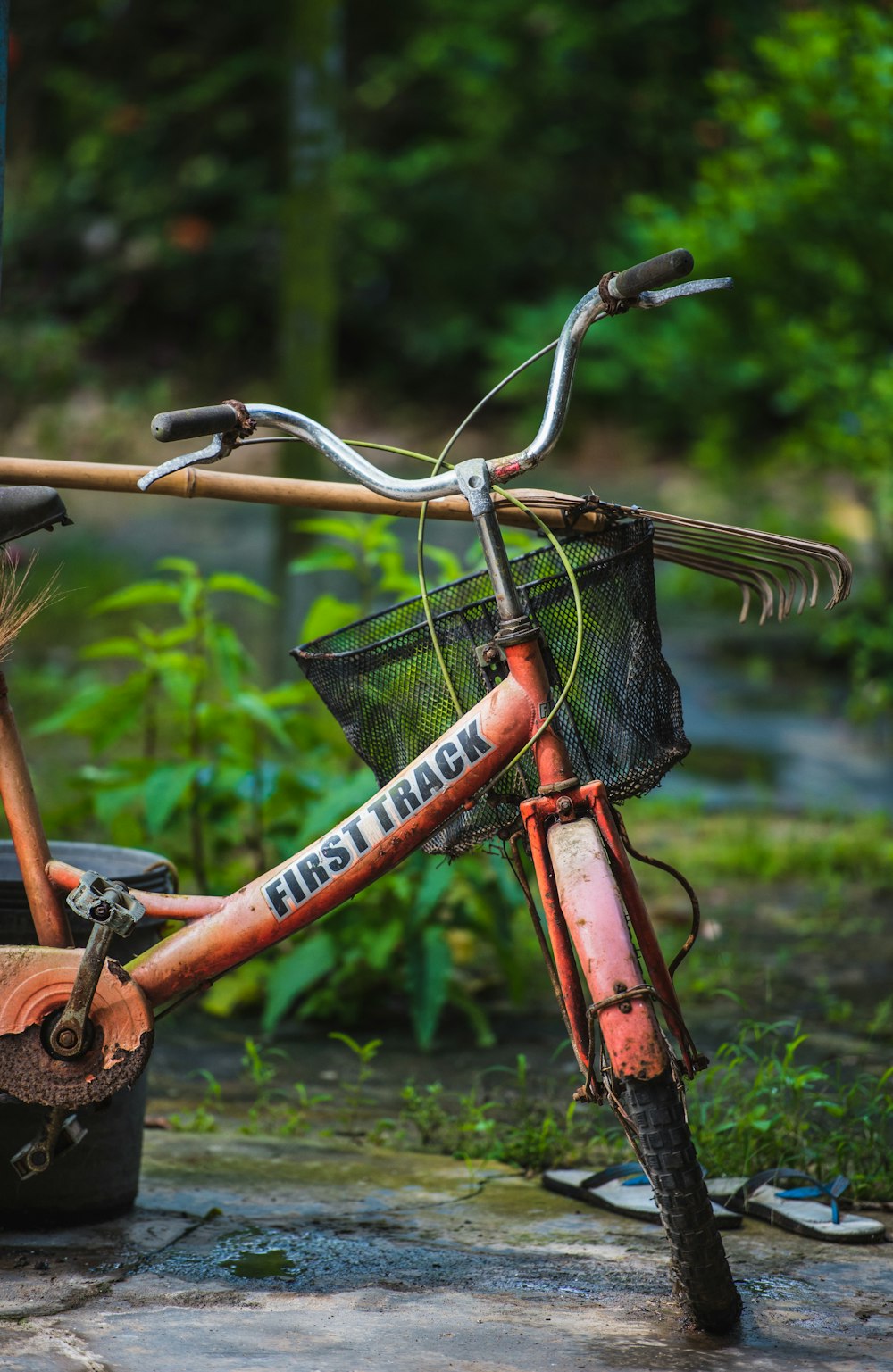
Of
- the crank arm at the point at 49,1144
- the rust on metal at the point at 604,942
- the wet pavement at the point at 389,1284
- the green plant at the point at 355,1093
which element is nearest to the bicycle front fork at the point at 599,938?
the rust on metal at the point at 604,942

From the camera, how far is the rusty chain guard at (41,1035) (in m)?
2.44

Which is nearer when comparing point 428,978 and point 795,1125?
point 795,1125

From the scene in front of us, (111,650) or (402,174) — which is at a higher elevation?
(402,174)

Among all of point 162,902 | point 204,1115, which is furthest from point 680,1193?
point 204,1115

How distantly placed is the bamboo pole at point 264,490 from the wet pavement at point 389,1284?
4.12 feet

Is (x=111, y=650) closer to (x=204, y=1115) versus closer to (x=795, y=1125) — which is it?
(x=204, y=1115)

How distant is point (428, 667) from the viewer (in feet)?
8.21

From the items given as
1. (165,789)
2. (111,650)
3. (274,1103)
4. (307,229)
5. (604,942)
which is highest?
(307,229)

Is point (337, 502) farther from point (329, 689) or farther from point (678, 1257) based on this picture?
point (678, 1257)

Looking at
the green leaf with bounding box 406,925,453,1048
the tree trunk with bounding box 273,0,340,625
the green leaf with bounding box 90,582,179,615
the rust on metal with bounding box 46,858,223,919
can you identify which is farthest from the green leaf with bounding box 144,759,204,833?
the tree trunk with bounding box 273,0,340,625

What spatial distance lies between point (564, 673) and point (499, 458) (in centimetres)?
42

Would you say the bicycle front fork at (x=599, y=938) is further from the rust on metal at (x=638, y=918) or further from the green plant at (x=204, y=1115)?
the green plant at (x=204, y=1115)

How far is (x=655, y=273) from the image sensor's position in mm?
2160

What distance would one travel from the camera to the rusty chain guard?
2441 mm
